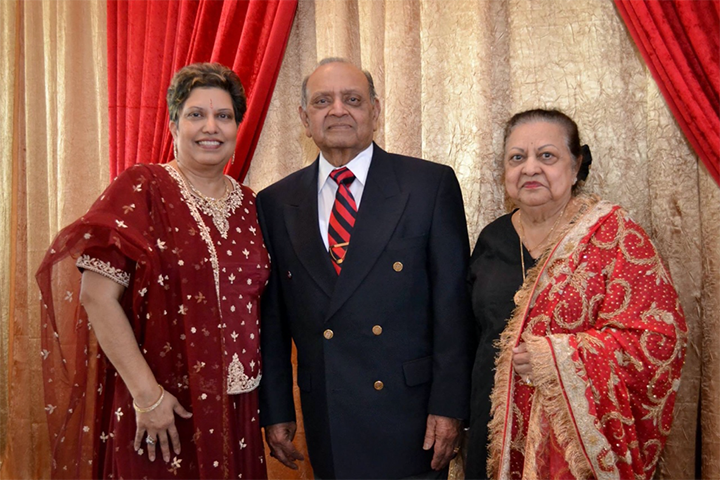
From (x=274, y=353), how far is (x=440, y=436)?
0.59 m

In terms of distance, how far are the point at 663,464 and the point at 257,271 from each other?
1.54 m

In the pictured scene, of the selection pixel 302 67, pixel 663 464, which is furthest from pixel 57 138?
pixel 663 464

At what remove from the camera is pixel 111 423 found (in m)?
1.69

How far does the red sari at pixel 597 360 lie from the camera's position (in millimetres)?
1485

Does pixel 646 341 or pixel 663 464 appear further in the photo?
pixel 663 464

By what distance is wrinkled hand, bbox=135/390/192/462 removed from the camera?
1.60m

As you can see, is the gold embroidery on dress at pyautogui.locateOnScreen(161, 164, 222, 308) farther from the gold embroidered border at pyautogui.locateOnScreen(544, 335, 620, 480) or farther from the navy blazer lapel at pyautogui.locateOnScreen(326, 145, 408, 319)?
the gold embroidered border at pyautogui.locateOnScreen(544, 335, 620, 480)

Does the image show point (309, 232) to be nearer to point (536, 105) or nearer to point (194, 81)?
point (194, 81)

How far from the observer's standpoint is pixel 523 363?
160 centimetres

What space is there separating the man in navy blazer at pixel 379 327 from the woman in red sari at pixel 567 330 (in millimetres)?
111

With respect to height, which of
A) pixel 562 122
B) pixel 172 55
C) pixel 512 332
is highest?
pixel 172 55

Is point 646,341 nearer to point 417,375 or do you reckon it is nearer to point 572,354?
point 572,354

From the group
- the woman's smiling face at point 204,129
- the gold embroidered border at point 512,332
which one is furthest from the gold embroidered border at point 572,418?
the woman's smiling face at point 204,129

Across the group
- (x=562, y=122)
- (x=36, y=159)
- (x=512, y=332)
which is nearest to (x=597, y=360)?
(x=512, y=332)
